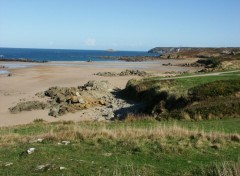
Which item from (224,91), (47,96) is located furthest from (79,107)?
(224,91)

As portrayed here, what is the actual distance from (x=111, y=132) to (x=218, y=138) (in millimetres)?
4421

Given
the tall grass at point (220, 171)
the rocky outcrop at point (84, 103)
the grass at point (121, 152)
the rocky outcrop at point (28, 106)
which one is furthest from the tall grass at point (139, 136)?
the rocky outcrop at point (28, 106)

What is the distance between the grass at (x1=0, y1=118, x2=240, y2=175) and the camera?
1118cm

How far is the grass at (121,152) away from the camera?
36.7ft

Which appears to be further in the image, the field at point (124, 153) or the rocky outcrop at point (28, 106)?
the rocky outcrop at point (28, 106)

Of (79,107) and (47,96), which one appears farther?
(47,96)

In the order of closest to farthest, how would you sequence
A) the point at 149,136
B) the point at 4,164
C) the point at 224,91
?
the point at 4,164 → the point at 149,136 → the point at 224,91

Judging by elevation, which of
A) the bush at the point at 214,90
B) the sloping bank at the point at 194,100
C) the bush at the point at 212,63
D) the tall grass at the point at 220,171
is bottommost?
the bush at the point at 212,63

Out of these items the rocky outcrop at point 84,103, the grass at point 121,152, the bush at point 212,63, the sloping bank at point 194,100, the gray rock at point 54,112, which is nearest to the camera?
the grass at point 121,152

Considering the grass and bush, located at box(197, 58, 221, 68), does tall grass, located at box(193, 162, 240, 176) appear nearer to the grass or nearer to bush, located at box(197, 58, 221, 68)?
the grass

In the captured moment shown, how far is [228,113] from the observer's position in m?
22.1

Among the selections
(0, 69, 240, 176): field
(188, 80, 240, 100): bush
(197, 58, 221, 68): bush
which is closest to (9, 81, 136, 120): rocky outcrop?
(188, 80, 240, 100): bush

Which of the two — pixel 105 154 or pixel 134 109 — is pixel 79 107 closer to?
pixel 134 109

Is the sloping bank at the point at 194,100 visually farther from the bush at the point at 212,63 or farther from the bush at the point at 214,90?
the bush at the point at 212,63
